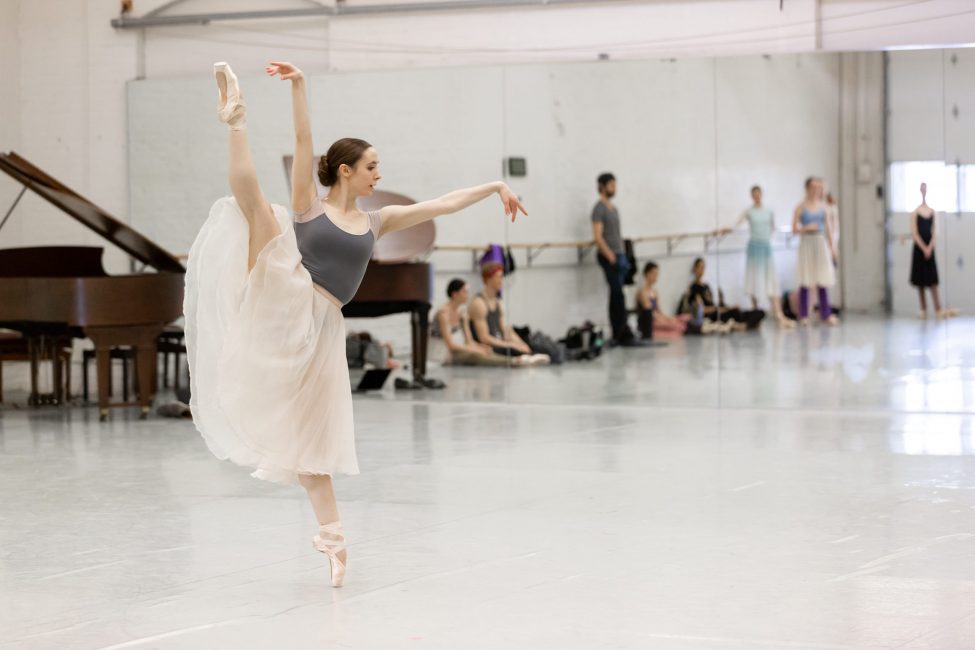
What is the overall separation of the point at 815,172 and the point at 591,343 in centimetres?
185

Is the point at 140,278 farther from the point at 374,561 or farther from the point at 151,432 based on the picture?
the point at 374,561

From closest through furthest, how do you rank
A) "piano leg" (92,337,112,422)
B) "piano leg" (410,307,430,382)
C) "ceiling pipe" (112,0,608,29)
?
1. "piano leg" (92,337,112,422)
2. "piano leg" (410,307,430,382)
3. "ceiling pipe" (112,0,608,29)

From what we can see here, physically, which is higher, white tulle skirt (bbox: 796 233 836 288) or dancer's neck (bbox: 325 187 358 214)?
dancer's neck (bbox: 325 187 358 214)

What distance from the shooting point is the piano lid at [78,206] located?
7898 millimetres

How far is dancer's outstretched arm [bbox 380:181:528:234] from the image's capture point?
440 centimetres

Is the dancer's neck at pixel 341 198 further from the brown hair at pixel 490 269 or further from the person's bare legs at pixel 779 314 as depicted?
the brown hair at pixel 490 269

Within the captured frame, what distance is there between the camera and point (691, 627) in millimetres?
3621

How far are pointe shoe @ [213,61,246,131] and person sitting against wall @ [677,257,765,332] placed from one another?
5284 millimetres

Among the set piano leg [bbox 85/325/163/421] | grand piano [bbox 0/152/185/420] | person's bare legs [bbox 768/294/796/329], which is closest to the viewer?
grand piano [bbox 0/152/185/420]

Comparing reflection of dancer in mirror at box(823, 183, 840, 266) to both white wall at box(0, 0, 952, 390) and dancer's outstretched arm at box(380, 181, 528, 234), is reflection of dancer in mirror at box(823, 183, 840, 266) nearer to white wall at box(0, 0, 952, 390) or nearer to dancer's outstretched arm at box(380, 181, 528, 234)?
white wall at box(0, 0, 952, 390)

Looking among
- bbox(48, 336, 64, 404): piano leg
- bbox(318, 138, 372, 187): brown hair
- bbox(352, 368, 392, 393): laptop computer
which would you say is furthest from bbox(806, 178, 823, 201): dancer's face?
bbox(318, 138, 372, 187): brown hair

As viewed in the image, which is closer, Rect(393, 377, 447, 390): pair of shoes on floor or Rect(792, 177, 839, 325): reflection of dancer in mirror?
Rect(792, 177, 839, 325): reflection of dancer in mirror

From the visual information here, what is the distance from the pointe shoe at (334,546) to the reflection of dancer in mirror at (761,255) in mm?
5115

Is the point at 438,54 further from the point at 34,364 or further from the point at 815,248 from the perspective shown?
the point at 34,364
